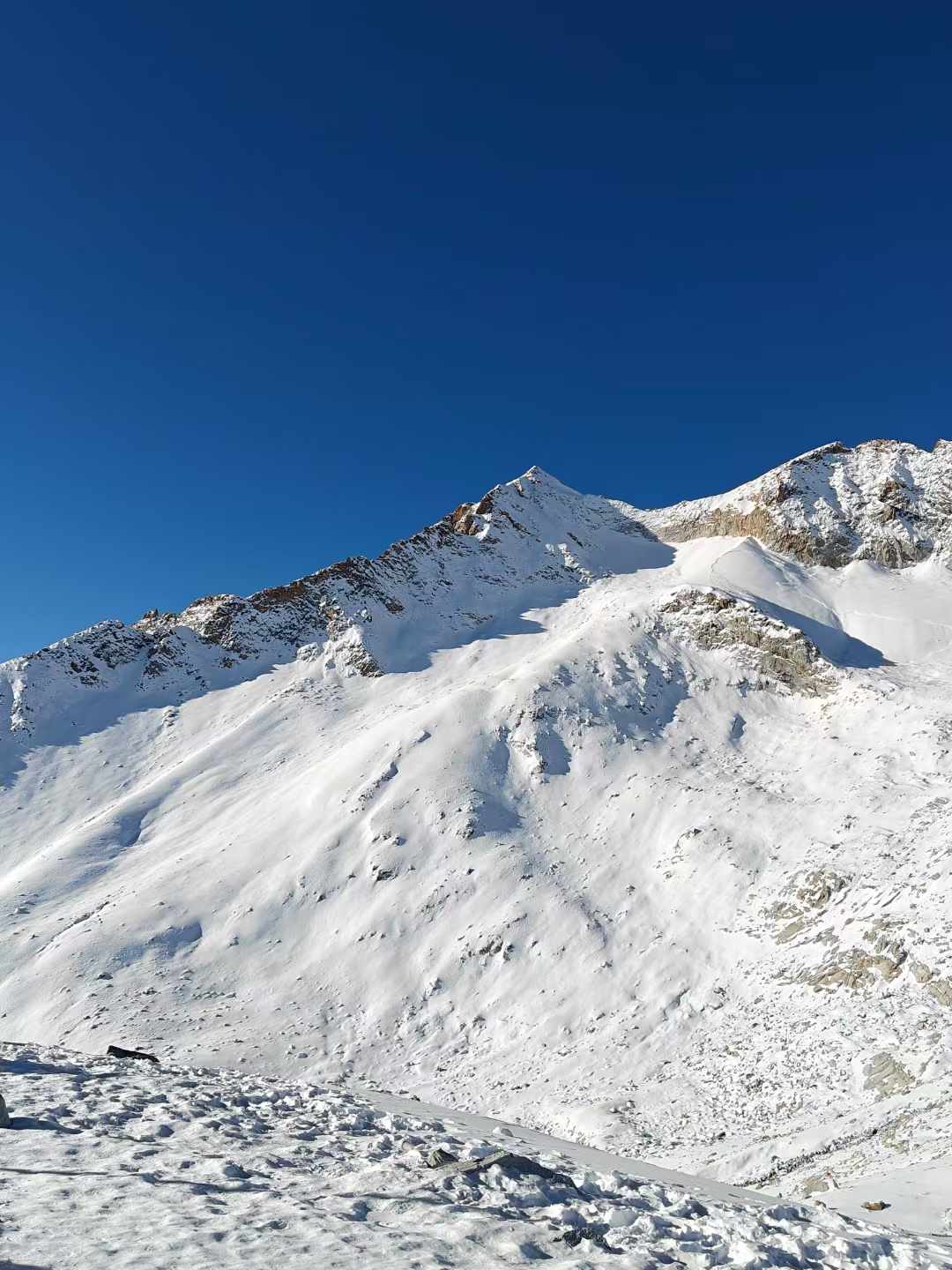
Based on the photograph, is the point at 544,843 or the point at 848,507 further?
the point at 848,507

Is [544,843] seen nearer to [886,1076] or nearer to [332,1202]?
[886,1076]

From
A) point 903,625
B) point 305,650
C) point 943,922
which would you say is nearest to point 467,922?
point 943,922

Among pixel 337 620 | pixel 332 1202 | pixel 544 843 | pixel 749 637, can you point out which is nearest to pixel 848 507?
pixel 749 637

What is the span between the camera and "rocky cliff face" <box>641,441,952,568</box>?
258ft

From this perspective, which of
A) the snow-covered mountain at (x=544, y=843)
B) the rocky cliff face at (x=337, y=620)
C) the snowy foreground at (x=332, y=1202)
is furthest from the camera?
the rocky cliff face at (x=337, y=620)

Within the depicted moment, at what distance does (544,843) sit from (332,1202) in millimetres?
37563

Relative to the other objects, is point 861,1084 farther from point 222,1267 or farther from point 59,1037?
point 59,1037

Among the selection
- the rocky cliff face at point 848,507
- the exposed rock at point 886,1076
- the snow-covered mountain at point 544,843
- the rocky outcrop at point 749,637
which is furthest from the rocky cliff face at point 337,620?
the exposed rock at point 886,1076

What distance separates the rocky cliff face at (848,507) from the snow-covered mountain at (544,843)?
18.2 inches

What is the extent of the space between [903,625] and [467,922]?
1884 inches

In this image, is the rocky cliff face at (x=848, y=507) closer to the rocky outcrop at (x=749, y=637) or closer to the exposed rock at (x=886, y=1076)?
the rocky outcrop at (x=749, y=637)

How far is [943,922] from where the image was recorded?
2777 cm

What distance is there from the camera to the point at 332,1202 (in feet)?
26.2

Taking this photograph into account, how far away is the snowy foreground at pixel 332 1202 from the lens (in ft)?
21.8
